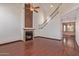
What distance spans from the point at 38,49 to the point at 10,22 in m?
0.69

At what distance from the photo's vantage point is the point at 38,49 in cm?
246

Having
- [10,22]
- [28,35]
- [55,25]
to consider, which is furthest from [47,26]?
[10,22]

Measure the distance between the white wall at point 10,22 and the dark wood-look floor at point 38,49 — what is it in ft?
Answer: 0.44

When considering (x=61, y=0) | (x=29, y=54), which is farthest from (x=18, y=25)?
(x=61, y=0)

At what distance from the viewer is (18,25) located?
8.18ft

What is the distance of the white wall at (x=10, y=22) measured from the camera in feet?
7.97

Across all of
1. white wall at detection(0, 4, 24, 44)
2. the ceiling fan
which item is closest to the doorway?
the ceiling fan

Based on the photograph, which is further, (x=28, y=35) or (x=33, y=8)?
(x=28, y=35)

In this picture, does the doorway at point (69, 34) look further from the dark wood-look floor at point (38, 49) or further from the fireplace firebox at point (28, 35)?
the fireplace firebox at point (28, 35)

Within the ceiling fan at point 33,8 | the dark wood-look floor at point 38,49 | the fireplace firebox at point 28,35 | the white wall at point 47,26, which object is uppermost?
the ceiling fan at point 33,8

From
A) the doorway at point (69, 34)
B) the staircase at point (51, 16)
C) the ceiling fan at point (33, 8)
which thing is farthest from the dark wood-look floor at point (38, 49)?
the ceiling fan at point (33, 8)

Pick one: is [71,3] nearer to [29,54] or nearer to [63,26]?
[63,26]

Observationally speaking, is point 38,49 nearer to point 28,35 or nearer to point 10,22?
point 28,35

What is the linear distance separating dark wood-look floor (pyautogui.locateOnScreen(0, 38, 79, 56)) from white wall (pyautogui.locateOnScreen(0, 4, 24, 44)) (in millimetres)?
135
